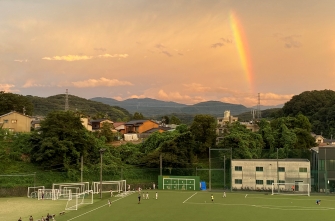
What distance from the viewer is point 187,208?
30.9 metres

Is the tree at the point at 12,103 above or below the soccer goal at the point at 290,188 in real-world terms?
above

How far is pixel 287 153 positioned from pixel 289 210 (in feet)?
79.9

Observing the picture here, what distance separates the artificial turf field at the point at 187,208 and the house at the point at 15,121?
1193 inches

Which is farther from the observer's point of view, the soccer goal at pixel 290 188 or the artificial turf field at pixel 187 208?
the soccer goal at pixel 290 188

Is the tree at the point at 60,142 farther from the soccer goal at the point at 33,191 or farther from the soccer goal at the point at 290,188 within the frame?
the soccer goal at the point at 290,188

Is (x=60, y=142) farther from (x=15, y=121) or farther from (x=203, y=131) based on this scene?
(x=15, y=121)

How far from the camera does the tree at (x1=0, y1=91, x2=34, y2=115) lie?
249 ft

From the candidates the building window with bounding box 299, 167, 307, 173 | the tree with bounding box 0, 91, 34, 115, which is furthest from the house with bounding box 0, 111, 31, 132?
the building window with bounding box 299, 167, 307, 173

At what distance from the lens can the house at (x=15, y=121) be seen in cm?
6500

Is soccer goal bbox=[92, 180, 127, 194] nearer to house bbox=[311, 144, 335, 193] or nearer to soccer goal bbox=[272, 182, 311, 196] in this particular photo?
soccer goal bbox=[272, 182, 311, 196]

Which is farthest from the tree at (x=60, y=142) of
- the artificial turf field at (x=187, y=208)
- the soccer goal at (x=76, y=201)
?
the soccer goal at (x=76, y=201)

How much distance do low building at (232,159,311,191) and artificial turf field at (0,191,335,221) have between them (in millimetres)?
3518

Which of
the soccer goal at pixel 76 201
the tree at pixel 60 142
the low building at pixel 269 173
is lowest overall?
the soccer goal at pixel 76 201

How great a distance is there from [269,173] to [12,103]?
57.8 meters
